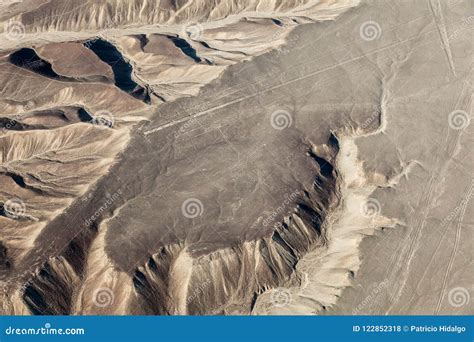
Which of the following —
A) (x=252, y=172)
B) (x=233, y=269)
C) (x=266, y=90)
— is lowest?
(x=233, y=269)

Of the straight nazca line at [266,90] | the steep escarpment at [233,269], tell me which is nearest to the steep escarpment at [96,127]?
the steep escarpment at [233,269]

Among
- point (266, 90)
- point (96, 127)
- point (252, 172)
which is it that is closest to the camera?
point (252, 172)

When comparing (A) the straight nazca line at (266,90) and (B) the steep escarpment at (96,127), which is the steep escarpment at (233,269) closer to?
(B) the steep escarpment at (96,127)

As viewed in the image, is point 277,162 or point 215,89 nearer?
point 277,162

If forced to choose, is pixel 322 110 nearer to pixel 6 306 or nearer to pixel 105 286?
pixel 105 286

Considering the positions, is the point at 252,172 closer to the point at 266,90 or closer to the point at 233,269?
the point at 233,269

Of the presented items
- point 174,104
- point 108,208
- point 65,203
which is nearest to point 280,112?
point 174,104

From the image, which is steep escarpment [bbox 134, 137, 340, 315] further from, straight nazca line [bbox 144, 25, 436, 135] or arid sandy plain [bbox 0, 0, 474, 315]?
straight nazca line [bbox 144, 25, 436, 135]

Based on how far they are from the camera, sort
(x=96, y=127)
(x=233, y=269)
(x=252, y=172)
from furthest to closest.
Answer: (x=96, y=127)
(x=252, y=172)
(x=233, y=269)

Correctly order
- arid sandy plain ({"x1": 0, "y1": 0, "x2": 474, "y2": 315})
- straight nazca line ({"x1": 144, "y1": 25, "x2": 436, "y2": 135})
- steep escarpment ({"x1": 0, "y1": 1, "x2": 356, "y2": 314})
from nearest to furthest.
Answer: steep escarpment ({"x1": 0, "y1": 1, "x2": 356, "y2": 314}) < arid sandy plain ({"x1": 0, "y1": 0, "x2": 474, "y2": 315}) < straight nazca line ({"x1": 144, "y1": 25, "x2": 436, "y2": 135})

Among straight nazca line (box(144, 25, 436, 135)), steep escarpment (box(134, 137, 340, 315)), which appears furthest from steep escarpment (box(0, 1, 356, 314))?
straight nazca line (box(144, 25, 436, 135))

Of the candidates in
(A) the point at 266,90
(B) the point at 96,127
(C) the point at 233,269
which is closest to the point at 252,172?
(C) the point at 233,269
